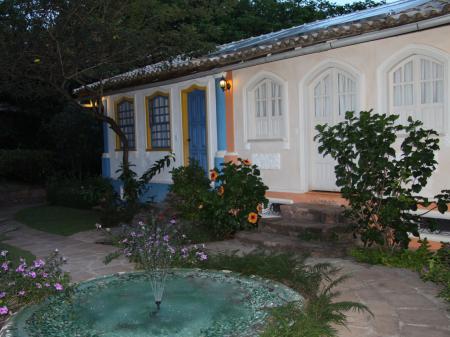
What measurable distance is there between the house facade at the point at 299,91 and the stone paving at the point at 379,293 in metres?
2.09

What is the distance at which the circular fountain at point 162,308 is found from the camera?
4.09m

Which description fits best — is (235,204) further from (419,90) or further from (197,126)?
(197,126)

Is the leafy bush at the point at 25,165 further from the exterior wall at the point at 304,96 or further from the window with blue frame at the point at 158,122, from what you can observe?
the exterior wall at the point at 304,96

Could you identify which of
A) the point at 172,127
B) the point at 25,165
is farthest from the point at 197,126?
the point at 25,165

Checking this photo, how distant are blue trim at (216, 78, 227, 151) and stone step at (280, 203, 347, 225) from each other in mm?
2514

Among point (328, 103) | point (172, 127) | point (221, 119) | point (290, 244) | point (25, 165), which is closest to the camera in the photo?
point (290, 244)

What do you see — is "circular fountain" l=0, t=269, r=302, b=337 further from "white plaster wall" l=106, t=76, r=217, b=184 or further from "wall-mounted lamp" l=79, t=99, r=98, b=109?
"wall-mounted lamp" l=79, t=99, r=98, b=109

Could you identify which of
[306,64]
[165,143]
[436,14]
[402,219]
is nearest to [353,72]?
[306,64]

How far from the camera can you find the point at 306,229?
7512 mm

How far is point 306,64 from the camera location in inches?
343

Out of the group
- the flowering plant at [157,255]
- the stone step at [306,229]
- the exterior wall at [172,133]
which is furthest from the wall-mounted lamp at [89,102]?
the flowering plant at [157,255]

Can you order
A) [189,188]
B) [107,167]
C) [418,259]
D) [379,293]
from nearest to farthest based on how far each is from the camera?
[379,293] < [418,259] < [189,188] < [107,167]

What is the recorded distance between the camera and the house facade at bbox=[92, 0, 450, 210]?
7.12 meters

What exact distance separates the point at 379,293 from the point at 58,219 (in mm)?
9043
